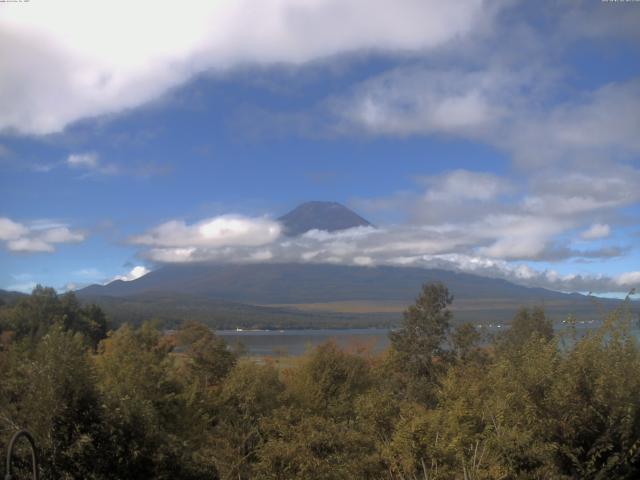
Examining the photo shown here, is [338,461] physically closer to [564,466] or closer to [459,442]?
[459,442]

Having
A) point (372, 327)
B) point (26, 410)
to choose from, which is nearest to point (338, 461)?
point (26, 410)

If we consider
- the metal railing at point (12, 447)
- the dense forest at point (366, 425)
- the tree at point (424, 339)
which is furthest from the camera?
the tree at point (424, 339)

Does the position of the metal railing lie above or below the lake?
above

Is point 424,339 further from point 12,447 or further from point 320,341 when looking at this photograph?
point 12,447

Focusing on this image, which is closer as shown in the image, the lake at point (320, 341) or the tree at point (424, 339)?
the lake at point (320, 341)

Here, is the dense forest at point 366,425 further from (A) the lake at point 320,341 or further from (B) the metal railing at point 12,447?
(B) the metal railing at point 12,447

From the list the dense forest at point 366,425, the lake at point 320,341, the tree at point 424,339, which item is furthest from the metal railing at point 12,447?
the tree at point 424,339

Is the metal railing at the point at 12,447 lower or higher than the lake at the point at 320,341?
higher

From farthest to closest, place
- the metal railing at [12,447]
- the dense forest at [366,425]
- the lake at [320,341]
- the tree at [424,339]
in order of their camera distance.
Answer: the tree at [424,339]
the lake at [320,341]
the dense forest at [366,425]
the metal railing at [12,447]

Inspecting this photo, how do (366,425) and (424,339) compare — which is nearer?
(366,425)

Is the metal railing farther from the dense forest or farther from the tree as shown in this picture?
the tree

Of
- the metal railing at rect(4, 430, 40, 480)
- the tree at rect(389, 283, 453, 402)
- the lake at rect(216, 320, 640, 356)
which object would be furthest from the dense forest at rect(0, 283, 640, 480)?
the tree at rect(389, 283, 453, 402)

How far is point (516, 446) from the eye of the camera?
12.1m

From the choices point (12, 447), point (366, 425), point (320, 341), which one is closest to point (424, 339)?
point (320, 341)
